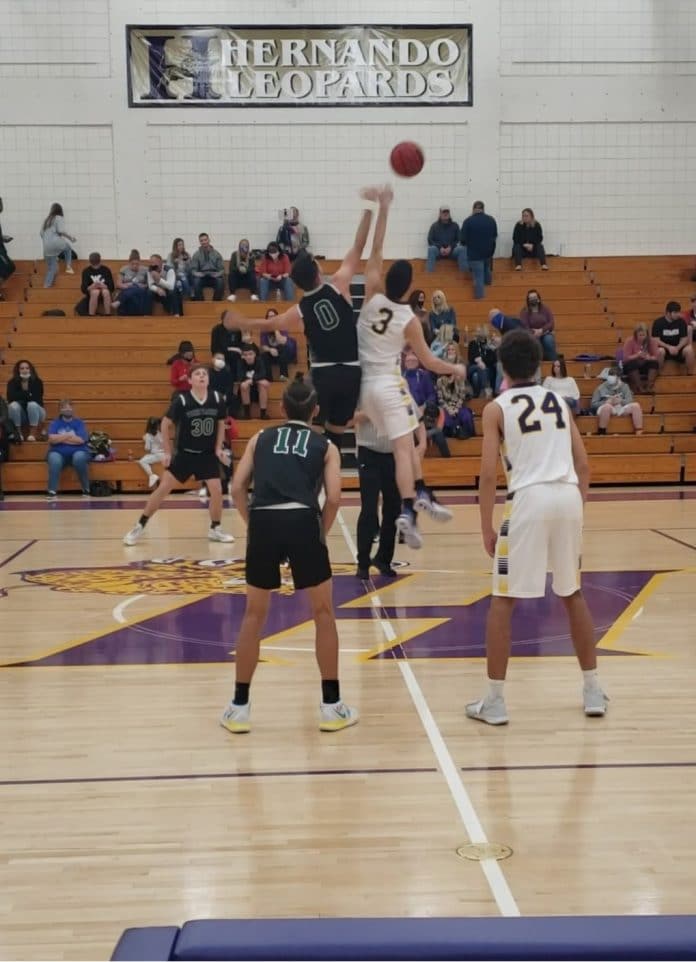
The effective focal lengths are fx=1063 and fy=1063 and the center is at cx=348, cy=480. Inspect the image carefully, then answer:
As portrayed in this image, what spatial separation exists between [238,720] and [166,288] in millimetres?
14530

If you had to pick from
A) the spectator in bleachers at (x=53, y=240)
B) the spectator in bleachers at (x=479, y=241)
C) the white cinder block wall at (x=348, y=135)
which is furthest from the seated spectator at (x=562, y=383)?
the spectator in bleachers at (x=53, y=240)

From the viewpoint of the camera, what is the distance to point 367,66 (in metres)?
20.3

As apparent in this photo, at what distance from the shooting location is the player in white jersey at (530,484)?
4.82 m

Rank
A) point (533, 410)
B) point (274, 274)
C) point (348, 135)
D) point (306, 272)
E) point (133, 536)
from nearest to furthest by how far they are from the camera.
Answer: point (533, 410), point (306, 272), point (133, 536), point (274, 274), point (348, 135)

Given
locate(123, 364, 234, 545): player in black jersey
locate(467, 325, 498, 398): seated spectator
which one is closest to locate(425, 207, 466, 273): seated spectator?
locate(467, 325, 498, 398): seated spectator

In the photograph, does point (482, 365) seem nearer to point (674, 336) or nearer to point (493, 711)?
point (674, 336)

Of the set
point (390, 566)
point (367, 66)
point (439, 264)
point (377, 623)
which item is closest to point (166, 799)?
point (377, 623)

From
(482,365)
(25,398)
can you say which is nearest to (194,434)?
(25,398)

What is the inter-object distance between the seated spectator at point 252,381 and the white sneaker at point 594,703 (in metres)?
11.5

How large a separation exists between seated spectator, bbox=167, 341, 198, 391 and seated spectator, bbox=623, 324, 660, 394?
22.5 ft

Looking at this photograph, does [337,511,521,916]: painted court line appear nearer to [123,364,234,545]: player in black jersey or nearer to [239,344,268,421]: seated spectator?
[123,364,234,545]: player in black jersey

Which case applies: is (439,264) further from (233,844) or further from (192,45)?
(233,844)

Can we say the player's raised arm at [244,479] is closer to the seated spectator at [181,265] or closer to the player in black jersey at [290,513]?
the player in black jersey at [290,513]

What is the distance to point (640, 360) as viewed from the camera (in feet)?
55.2
